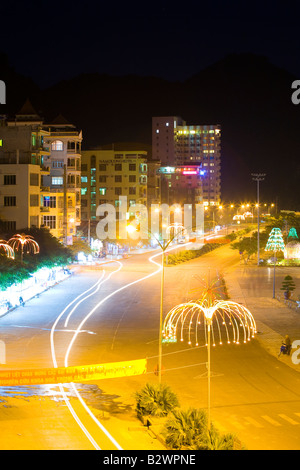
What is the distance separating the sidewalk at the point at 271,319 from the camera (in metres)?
31.1

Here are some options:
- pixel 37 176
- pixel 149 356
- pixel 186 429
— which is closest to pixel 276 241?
pixel 37 176

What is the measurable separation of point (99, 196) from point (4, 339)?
7327 cm

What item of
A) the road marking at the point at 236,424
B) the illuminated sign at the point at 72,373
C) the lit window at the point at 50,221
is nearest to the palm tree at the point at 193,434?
the road marking at the point at 236,424

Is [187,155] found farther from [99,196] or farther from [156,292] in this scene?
[156,292]

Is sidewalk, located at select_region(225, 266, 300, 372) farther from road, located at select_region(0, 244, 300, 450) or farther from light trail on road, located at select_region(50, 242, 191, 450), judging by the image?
light trail on road, located at select_region(50, 242, 191, 450)

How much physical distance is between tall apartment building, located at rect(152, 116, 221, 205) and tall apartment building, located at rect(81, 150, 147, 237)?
7872cm

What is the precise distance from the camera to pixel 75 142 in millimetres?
71875

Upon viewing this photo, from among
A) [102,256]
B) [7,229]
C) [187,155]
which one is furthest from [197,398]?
[187,155]

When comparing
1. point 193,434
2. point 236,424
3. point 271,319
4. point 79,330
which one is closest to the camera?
point 193,434

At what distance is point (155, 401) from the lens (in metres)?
19.2

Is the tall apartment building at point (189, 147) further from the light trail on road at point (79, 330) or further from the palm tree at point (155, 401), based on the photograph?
the palm tree at point (155, 401)

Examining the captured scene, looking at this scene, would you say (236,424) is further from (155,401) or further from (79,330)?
(79,330)

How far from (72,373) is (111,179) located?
79.6 meters

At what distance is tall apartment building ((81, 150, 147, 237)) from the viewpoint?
102062 mm
